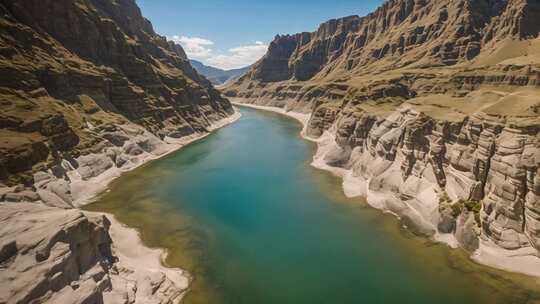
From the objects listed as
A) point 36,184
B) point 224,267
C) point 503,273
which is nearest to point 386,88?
point 503,273

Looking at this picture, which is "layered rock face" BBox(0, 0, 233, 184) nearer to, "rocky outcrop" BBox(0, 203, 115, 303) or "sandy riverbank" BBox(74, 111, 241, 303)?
"sandy riverbank" BBox(74, 111, 241, 303)

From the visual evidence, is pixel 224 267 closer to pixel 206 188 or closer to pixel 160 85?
pixel 206 188

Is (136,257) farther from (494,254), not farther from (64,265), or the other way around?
(494,254)

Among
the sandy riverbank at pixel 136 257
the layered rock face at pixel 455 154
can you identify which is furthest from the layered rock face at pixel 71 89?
the layered rock face at pixel 455 154

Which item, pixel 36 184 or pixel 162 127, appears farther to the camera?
pixel 162 127

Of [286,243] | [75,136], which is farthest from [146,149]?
[286,243]

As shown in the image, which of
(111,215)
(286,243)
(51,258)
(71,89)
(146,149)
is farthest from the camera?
(146,149)

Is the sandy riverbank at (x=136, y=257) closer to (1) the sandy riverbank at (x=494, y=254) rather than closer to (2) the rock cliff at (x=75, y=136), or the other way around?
(2) the rock cliff at (x=75, y=136)

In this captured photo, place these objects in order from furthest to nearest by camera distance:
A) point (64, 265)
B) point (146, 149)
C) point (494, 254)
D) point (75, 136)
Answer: point (146, 149), point (75, 136), point (494, 254), point (64, 265)
